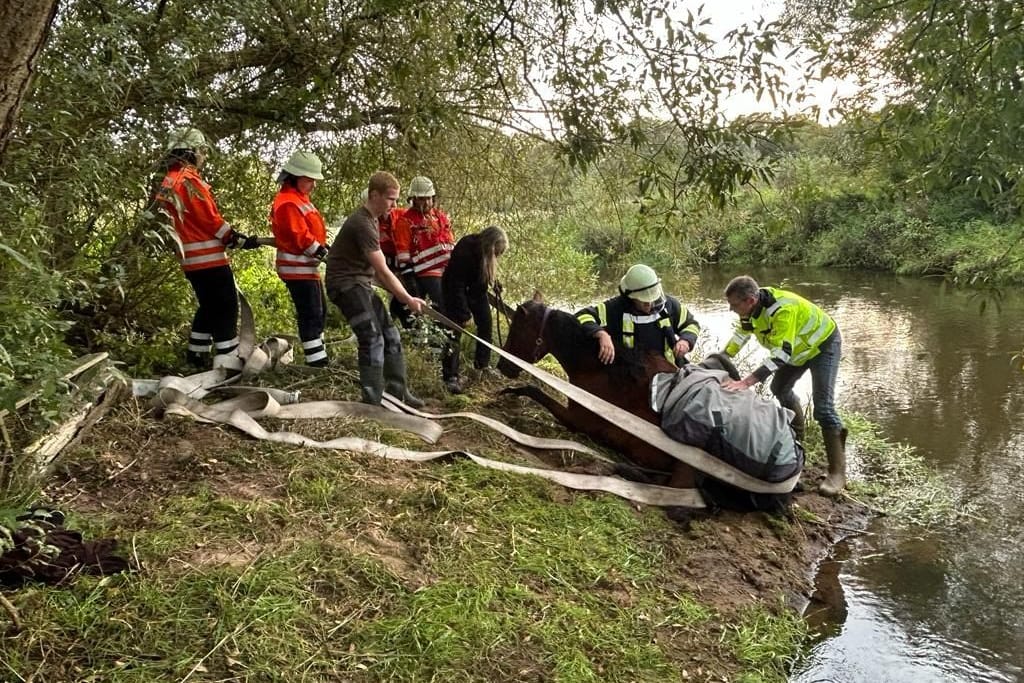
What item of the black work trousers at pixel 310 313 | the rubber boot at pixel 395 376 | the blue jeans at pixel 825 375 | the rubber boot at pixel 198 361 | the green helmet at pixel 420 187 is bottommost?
the blue jeans at pixel 825 375

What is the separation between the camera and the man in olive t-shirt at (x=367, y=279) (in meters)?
4.84

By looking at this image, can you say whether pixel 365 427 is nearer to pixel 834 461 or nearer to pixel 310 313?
pixel 310 313

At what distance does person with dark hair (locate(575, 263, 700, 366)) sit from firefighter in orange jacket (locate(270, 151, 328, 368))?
6.53 ft

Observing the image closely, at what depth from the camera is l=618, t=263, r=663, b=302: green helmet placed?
18.5 ft

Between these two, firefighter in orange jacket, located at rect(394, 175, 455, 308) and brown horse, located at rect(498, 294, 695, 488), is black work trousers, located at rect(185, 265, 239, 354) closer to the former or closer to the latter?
firefighter in orange jacket, located at rect(394, 175, 455, 308)

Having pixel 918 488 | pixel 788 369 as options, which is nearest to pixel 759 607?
pixel 788 369

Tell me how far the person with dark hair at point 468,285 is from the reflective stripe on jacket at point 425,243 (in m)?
0.13

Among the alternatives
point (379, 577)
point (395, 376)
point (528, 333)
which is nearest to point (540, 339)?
point (528, 333)

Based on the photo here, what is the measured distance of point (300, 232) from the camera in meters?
5.09

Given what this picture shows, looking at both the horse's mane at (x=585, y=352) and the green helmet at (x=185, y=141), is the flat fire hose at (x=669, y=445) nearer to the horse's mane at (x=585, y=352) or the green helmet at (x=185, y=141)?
the horse's mane at (x=585, y=352)

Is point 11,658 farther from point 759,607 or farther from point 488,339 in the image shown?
point 488,339

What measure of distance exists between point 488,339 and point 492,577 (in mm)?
3303

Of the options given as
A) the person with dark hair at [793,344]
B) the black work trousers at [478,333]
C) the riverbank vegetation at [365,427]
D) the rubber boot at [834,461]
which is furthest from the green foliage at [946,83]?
the black work trousers at [478,333]

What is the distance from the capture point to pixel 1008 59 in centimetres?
300
